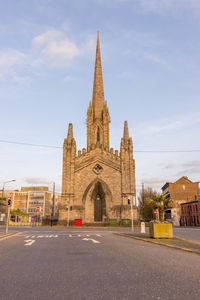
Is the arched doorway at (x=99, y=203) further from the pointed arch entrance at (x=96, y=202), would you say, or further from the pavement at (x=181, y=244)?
the pavement at (x=181, y=244)

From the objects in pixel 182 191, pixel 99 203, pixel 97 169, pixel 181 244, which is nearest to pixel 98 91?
pixel 97 169

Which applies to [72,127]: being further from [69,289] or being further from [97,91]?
[69,289]

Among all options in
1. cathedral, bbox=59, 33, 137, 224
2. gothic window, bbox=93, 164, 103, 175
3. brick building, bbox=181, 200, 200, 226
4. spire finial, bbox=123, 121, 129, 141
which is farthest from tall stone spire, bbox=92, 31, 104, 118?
brick building, bbox=181, 200, 200, 226

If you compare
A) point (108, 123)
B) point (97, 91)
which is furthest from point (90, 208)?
point (97, 91)

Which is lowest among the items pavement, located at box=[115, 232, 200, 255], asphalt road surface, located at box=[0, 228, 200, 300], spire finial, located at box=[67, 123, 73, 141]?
pavement, located at box=[115, 232, 200, 255]

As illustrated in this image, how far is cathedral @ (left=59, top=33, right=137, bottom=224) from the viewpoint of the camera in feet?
147

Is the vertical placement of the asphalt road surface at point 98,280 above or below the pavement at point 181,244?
above

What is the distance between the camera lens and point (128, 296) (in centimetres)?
382

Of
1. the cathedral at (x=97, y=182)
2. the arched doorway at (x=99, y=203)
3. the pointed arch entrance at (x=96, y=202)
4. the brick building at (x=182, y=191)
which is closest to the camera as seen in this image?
the cathedral at (x=97, y=182)

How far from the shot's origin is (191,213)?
6112 centimetres

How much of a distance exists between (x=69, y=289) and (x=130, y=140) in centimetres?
4437

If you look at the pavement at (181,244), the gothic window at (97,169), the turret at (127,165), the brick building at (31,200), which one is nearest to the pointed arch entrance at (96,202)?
the gothic window at (97,169)

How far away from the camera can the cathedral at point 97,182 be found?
44.8m

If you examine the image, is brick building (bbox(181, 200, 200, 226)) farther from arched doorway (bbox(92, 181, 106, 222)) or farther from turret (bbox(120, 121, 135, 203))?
arched doorway (bbox(92, 181, 106, 222))
